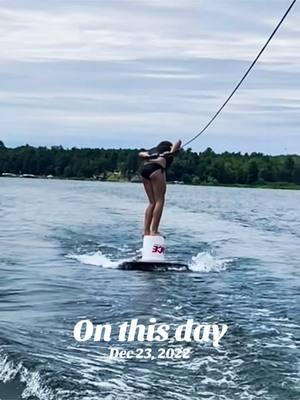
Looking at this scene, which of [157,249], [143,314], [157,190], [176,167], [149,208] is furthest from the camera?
[176,167]

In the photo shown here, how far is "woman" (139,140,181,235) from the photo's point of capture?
14883 mm

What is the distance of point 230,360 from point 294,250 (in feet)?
35.9

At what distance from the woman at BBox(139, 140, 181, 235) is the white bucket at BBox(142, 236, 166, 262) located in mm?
278

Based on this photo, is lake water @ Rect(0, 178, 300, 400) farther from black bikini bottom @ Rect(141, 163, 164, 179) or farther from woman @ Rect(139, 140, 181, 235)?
black bikini bottom @ Rect(141, 163, 164, 179)

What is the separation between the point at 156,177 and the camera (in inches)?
589

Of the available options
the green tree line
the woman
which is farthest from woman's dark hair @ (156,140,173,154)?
the green tree line

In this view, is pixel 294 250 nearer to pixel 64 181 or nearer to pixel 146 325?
pixel 146 325

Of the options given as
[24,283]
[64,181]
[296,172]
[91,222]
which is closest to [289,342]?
[24,283]

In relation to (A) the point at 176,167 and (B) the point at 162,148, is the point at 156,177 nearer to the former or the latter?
(B) the point at 162,148

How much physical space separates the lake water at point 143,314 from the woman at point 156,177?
811mm

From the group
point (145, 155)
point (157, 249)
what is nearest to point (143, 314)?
point (157, 249)

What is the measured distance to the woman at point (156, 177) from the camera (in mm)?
14883

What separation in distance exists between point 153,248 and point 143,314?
15.2 feet

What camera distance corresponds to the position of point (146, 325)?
9406 millimetres
